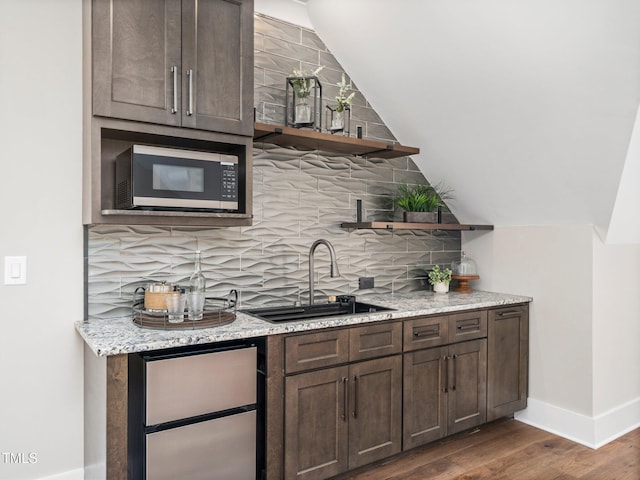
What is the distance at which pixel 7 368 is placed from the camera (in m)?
2.09

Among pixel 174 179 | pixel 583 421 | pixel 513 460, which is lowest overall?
→ pixel 513 460

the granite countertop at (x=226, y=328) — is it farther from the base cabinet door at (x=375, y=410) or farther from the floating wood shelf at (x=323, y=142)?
the floating wood shelf at (x=323, y=142)

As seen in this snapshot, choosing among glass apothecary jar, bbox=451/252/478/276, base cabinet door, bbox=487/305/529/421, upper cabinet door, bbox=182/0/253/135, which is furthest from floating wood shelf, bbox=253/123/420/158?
base cabinet door, bbox=487/305/529/421

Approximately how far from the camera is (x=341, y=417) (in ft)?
7.72

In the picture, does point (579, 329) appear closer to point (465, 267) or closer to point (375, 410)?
point (465, 267)

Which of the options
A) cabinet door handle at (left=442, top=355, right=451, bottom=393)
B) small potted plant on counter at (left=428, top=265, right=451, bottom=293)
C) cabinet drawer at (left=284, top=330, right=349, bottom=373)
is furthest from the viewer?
small potted plant on counter at (left=428, top=265, right=451, bottom=293)

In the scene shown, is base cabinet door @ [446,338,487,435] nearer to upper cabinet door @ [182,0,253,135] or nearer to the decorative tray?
the decorative tray

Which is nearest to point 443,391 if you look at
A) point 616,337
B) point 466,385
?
point 466,385

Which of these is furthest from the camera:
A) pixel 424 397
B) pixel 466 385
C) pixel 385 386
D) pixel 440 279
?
pixel 440 279

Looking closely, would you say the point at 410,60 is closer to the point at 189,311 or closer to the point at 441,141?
the point at 441,141

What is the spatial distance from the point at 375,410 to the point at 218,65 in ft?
6.22

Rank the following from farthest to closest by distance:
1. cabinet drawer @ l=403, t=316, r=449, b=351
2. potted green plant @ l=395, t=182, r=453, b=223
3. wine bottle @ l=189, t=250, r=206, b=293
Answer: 1. potted green plant @ l=395, t=182, r=453, b=223
2. cabinet drawer @ l=403, t=316, r=449, b=351
3. wine bottle @ l=189, t=250, r=206, b=293

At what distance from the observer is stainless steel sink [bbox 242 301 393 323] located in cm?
264

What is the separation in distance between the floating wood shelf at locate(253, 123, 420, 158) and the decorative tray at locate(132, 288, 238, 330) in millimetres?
866
